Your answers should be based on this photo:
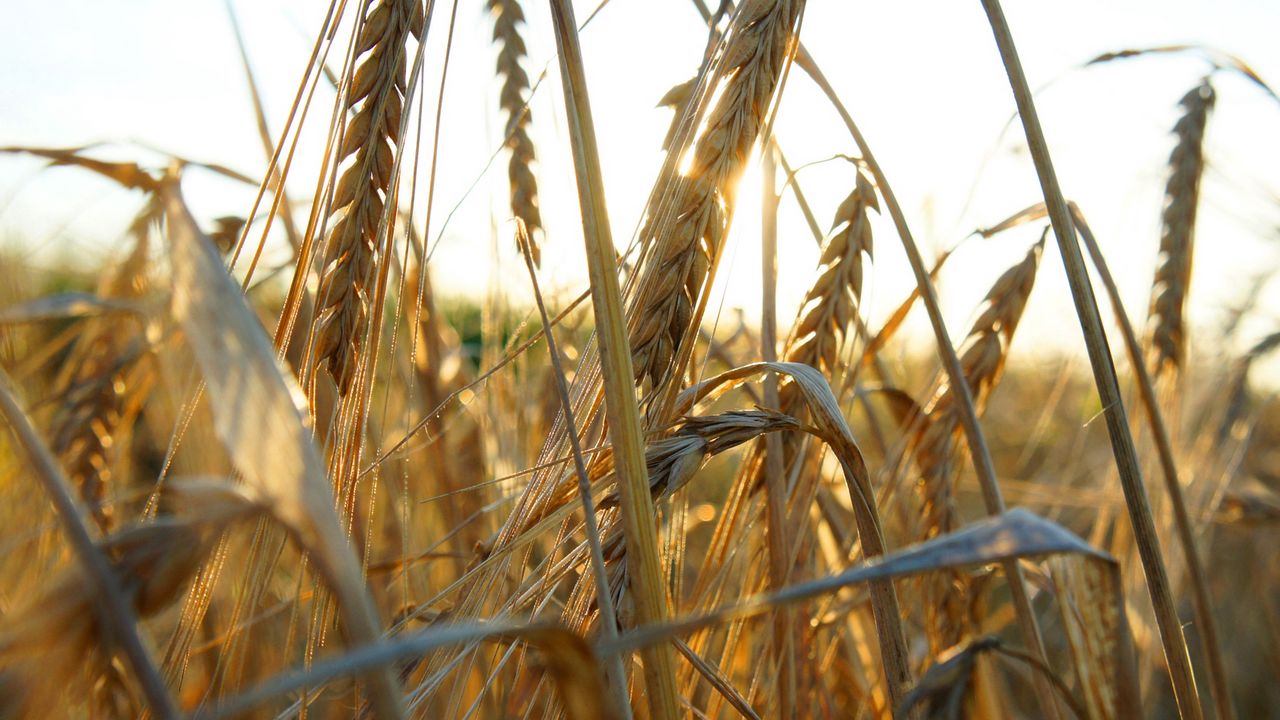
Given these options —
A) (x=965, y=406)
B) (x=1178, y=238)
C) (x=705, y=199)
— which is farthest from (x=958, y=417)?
(x=1178, y=238)

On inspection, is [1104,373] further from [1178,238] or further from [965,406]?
[1178,238]

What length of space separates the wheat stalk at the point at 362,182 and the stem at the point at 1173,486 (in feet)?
2.28

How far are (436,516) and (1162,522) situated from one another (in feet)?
3.90

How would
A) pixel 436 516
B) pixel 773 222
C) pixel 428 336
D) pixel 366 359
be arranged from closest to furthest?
pixel 366 359 → pixel 773 222 → pixel 428 336 → pixel 436 516

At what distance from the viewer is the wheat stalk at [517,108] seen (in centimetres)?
123

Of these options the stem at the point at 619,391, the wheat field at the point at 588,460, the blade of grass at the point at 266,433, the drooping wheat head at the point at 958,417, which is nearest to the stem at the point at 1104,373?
the wheat field at the point at 588,460

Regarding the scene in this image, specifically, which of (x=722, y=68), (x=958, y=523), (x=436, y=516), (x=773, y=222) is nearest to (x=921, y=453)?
(x=958, y=523)

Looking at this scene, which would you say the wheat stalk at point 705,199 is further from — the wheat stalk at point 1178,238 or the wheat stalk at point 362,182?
the wheat stalk at point 1178,238

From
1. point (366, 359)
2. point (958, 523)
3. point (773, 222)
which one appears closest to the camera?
point (366, 359)

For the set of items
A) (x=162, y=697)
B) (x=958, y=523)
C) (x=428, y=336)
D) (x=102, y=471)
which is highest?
(x=428, y=336)

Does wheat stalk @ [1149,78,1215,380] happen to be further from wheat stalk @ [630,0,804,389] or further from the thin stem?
the thin stem

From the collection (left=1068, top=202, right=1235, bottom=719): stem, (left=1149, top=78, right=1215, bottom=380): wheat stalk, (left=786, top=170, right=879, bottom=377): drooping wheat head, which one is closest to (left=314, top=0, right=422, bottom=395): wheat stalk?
(left=786, top=170, right=879, bottom=377): drooping wheat head

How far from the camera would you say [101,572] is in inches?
11.8

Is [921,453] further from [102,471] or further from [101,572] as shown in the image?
[102,471]
